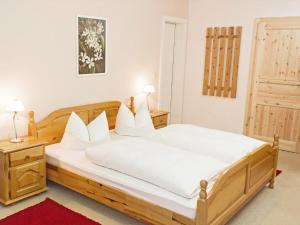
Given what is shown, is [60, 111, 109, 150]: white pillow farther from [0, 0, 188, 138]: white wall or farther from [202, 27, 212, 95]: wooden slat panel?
[202, 27, 212, 95]: wooden slat panel

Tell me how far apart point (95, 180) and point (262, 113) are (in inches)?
134

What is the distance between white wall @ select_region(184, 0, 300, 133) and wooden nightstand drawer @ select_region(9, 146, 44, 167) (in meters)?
3.46

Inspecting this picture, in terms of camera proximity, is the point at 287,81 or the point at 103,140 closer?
the point at 103,140

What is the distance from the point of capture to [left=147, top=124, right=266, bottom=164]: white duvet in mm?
3496

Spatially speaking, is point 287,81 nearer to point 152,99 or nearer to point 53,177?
point 152,99

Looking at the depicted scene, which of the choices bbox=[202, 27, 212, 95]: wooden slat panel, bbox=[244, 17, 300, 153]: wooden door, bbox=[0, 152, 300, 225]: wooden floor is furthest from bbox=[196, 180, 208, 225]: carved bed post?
bbox=[202, 27, 212, 95]: wooden slat panel

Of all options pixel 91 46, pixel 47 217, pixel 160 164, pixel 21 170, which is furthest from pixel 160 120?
pixel 47 217

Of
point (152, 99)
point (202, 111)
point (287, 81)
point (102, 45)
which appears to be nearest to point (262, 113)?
point (287, 81)

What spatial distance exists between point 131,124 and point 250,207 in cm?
185

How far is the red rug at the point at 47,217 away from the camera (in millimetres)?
2980

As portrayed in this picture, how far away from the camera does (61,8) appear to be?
3.95 metres

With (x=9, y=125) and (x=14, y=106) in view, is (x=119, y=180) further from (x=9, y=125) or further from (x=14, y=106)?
(x=9, y=125)

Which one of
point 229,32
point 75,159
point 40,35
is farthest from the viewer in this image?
point 229,32

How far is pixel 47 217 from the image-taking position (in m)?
3.08
